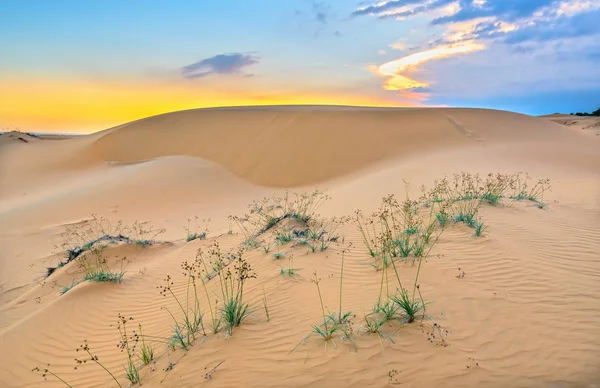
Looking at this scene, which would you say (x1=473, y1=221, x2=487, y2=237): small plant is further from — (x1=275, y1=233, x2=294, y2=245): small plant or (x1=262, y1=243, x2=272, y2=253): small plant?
(x1=262, y1=243, x2=272, y2=253): small plant

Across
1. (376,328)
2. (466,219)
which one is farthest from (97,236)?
(466,219)

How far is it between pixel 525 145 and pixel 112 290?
19394 millimetres

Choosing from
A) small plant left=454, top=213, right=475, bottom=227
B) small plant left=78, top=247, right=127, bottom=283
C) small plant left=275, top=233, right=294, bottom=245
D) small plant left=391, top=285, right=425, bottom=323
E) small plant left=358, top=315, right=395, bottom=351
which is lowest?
small plant left=78, top=247, right=127, bottom=283

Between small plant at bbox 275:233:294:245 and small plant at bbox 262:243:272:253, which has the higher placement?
small plant at bbox 275:233:294:245

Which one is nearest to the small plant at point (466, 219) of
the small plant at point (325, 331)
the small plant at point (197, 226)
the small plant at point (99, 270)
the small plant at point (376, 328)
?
the small plant at point (376, 328)

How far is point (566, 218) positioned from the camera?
24.2 feet

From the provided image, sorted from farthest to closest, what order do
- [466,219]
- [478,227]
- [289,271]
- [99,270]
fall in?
[99,270] < [466,219] < [478,227] < [289,271]

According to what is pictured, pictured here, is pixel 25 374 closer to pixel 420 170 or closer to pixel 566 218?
pixel 566 218

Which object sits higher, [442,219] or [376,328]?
[442,219]

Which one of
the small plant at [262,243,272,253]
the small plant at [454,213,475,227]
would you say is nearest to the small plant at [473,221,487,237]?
the small plant at [454,213,475,227]

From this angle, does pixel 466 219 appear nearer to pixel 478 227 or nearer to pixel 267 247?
pixel 478 227

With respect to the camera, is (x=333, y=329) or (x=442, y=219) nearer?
(x=333, y=329)

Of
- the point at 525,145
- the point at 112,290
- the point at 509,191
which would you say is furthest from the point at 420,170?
the point at 112,290

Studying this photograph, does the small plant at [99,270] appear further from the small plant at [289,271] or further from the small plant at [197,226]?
the small plant at [289,271]
